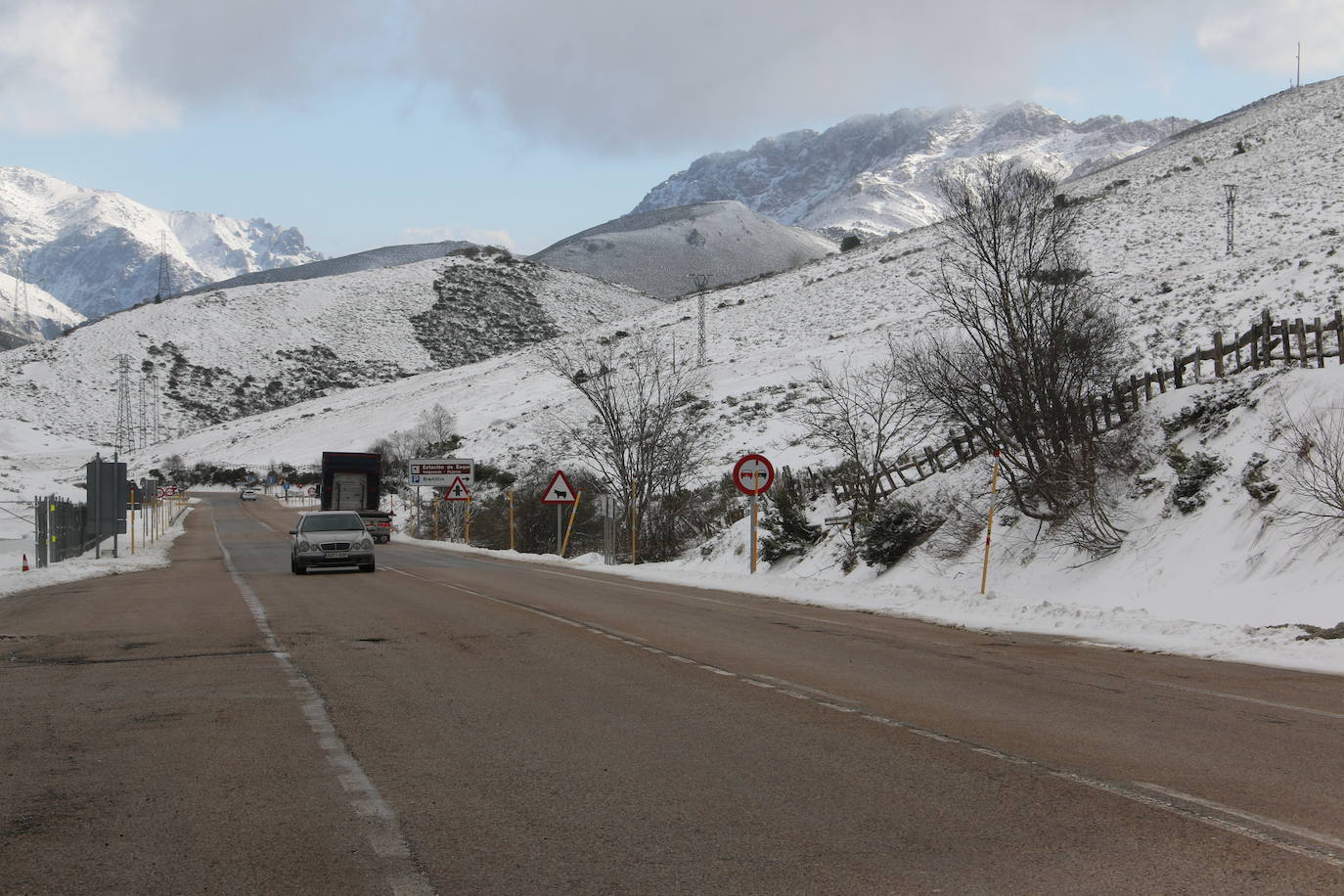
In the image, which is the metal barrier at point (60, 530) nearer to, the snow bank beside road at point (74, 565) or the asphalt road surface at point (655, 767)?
the snow bank beside road at point (74, 565)

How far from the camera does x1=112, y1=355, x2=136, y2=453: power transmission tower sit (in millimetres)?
127312

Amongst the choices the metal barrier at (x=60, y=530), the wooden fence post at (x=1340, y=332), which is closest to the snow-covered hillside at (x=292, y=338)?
the metal barrier at (x=60, y=530)

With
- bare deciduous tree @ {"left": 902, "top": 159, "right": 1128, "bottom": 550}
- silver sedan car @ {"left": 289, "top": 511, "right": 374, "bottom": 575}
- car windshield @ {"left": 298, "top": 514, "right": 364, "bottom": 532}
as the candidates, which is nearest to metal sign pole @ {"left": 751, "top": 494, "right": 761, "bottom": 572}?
bare deciduous tree @ {"left": 902, "top": 159, "right": 1128, "bottom": 550}

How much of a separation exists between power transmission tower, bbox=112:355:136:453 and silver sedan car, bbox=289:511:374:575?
105 meters

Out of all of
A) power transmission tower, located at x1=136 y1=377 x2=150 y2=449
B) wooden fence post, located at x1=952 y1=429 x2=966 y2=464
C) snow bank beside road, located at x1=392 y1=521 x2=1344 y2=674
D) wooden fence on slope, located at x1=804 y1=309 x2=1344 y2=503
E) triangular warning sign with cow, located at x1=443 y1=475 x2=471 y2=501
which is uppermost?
power transmission tower, located at x1=136 y1=377 x2=150 y2=449

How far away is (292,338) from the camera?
15638 cm

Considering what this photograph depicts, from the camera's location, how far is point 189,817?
5.67 m

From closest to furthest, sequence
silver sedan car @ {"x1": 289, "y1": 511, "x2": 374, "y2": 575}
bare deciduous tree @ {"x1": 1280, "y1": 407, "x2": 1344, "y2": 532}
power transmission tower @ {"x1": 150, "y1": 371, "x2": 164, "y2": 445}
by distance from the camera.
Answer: bare deciduous tree @ {"x1": 1280, "y1": 407, "x2": 1344, "y2": 532} → silver sedan car @ {"x1": 289, "y1": 511, "x2": 374, "y2": 575} → power transmission tower @ {"x1": 150, "y1": 371, "x2": 164, "y2": 445}

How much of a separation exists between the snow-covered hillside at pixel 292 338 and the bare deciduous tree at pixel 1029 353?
12701 cm

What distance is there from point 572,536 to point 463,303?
13664 centimetres

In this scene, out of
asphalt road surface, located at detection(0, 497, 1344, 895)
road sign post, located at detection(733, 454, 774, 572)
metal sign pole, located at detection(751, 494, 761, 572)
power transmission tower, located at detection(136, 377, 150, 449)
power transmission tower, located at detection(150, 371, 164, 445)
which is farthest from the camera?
power transmission tower, located at detection(150, 371, 164, 445)

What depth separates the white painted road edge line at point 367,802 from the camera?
4.70m

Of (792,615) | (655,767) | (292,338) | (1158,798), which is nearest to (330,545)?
(792,615)

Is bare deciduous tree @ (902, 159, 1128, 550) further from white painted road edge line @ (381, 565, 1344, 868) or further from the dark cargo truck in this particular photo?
the dark cargo truck
